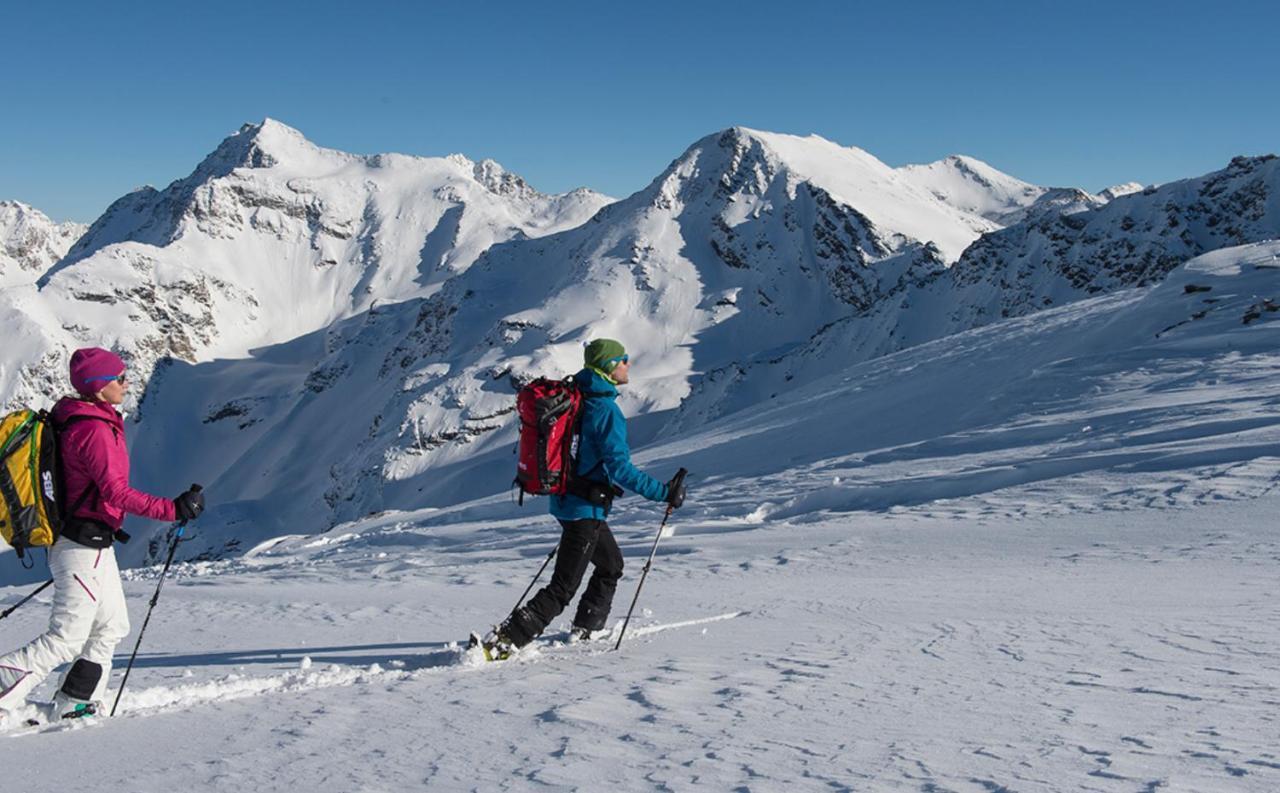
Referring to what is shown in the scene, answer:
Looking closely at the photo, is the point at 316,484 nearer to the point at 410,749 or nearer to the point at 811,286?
the point at 811,286

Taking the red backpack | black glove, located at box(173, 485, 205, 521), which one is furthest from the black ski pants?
black glove, located at box(173, 485, 205, 521)

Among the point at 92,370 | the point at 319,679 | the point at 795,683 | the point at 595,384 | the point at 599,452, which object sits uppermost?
the point at 92,370

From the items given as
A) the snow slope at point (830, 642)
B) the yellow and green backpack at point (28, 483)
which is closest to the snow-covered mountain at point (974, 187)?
the snow slope at point (830, 642)

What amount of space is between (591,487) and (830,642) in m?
1.74

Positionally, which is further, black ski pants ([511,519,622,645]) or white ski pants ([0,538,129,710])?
black ski pants ([511,519,622,645])

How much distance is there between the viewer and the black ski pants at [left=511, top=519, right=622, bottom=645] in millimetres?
5797

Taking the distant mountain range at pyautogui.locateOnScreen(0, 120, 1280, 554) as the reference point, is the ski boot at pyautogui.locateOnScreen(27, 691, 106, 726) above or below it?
below

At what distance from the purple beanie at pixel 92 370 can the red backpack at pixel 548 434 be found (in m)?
2.18

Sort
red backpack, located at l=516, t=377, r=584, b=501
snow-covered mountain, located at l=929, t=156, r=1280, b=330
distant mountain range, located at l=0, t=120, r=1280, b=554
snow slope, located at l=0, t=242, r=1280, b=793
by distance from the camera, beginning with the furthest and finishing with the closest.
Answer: distant mountain range, located at l=0, t=120, r=1280, b=554, snow-covered mountain, located at l=929, t=156, r=1280, b=330, red backpack, located at l=516, t=377, r=584, b=501, snow slope, located at l=0, t=242, r=1280, b=793

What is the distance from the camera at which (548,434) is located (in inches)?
223

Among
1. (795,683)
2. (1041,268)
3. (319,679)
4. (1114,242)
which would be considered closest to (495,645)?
(319,679)

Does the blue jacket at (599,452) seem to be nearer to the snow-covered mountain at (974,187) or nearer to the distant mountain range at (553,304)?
the distant mountain range at (553,304)

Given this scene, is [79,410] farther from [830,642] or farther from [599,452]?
[830,642]

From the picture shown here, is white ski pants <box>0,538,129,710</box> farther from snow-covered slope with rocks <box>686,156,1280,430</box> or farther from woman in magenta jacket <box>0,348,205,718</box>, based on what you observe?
snow-covered slope with rocks <box>686,156,1280,430</box>
